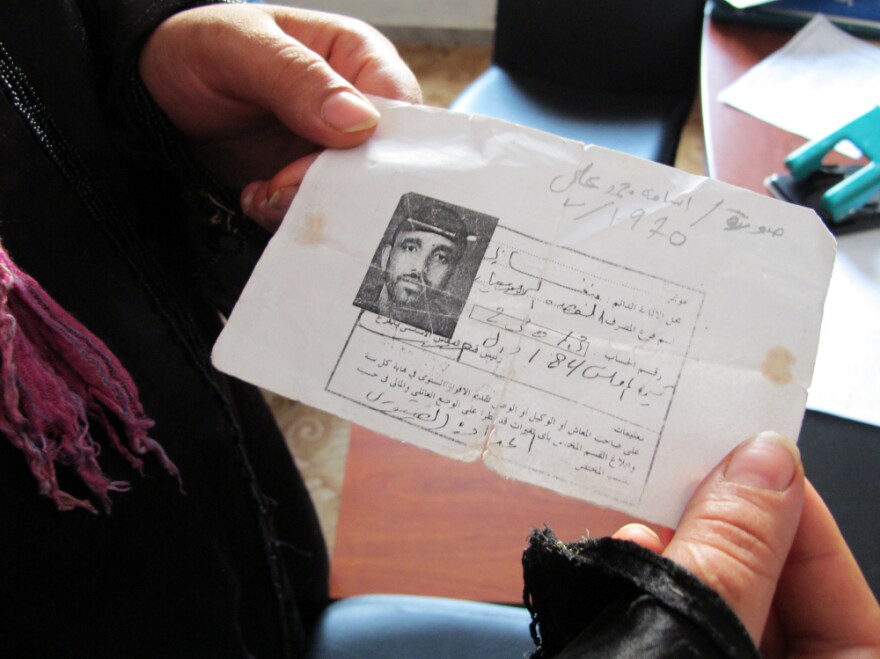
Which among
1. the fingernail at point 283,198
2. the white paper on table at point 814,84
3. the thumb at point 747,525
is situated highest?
the white paper on table at point 814,84

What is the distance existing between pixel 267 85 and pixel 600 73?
82 cm

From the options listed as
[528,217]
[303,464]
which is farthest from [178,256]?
[303,464]

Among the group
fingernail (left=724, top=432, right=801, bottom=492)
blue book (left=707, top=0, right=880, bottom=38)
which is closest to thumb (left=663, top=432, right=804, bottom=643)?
fingernail (left=724, top=432, right=801, bottom=492)

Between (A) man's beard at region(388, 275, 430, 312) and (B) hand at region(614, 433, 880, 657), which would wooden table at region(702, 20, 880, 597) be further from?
(A) man's beard at region(388, 275, 430, 312)

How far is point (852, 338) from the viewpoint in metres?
0.57

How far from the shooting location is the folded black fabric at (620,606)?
0.27 metres

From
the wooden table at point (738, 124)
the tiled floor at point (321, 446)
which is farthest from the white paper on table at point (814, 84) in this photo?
the tiled floor at point (321, 446)

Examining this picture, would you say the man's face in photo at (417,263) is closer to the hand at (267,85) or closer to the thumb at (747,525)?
the hand at (267,85)

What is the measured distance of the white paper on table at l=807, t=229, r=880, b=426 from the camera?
0.53m

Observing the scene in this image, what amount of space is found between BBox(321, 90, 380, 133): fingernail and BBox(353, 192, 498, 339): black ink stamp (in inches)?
2.3

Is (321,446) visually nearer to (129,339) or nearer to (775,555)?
(129,339)

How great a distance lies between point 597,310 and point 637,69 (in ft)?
2.77

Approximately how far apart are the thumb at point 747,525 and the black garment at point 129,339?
0.32 metres

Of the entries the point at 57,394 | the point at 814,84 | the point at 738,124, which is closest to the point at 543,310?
the point at 57,394
